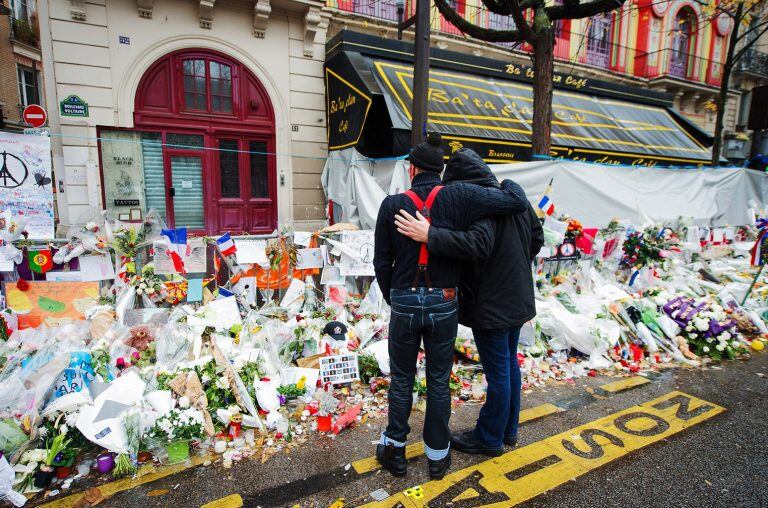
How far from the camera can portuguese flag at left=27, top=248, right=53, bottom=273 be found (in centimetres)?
437

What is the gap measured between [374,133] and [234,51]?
3.53 metres

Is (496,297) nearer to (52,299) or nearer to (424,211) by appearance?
(424,211)

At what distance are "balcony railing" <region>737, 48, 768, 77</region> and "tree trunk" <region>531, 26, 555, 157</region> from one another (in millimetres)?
16795

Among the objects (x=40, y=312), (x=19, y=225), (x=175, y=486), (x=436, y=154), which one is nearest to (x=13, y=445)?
(x=175, y=486)

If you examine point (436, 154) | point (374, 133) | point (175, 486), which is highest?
point (374, 133)

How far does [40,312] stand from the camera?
433 centimetres

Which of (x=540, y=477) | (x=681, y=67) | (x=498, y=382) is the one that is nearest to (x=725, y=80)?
(x=681, y=67)

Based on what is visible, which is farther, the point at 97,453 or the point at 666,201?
the point at 666,201

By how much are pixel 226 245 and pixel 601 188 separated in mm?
6618

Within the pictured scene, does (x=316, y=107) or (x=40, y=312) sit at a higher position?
(x=316, y=107)

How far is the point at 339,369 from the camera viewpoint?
12.5ft

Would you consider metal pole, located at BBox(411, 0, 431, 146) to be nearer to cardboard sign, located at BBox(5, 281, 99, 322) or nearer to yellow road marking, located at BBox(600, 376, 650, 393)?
yellow road marking, located at BBox(600, 376, 650, 393)

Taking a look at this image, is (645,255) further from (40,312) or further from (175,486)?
(40,312)

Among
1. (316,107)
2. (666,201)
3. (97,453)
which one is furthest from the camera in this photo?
(316,107)
